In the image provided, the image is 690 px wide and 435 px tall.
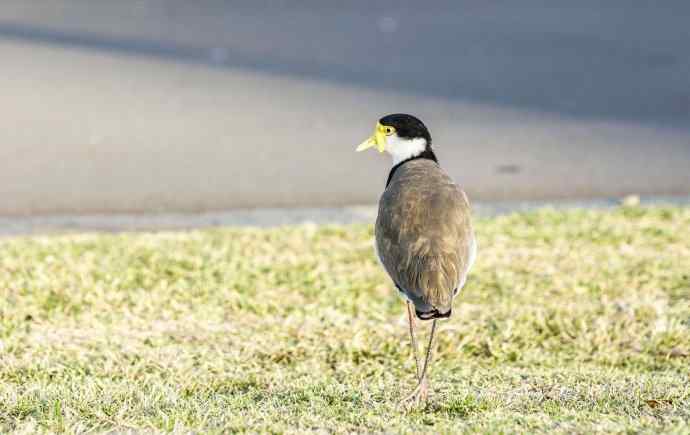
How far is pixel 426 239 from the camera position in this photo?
166 inches

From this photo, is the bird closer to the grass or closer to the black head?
the black head

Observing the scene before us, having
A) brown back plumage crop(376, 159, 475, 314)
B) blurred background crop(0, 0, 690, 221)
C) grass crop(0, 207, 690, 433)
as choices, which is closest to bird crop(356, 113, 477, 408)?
brown back plumage crop(376, 159, 475, 314)

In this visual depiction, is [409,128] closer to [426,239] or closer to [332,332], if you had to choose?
[426,239]

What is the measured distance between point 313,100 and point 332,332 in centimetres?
531

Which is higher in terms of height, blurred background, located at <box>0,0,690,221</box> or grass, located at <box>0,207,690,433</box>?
blurred background, located at <box>0,0,690,221</box>

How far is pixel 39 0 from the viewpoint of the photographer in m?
14.8

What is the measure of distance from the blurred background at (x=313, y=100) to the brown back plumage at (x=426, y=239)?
3.99 metres

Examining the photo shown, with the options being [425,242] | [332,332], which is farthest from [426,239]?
[332,332]

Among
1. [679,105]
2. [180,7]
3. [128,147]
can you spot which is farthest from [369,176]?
[180,7]

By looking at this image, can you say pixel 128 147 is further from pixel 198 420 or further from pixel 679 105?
pixel 198 420

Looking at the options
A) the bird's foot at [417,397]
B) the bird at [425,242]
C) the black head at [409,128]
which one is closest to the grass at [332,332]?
the bird's foot at [417,397]

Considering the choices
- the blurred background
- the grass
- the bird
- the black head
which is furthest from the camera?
the blurred background

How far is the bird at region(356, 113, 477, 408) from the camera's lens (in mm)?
4066

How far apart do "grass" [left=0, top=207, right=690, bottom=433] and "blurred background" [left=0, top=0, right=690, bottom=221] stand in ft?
3.92
